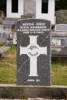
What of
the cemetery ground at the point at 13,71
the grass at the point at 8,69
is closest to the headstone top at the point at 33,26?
the cemetery ground at the point at 13,71

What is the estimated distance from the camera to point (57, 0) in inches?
1585

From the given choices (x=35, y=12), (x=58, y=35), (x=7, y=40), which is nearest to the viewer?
(x=58, y=35)

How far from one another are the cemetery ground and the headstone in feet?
4.25

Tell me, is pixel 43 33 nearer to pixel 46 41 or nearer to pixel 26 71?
pixel 46 41

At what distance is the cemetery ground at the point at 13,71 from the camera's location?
888 centimetres

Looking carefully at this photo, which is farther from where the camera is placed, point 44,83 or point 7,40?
point 7,40

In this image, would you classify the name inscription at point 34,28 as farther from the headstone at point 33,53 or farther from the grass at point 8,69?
the grass at point 8,69

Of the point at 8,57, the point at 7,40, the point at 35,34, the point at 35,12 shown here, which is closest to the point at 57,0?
the point at 35,12

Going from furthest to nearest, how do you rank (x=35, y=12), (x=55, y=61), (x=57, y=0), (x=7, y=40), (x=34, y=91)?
(x=57, y=0) < (x=35, y=12) < (x=7, y=40) < (x=55, y=61) < (x=34, y=91)

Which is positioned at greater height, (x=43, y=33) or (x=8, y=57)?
(x=43, y=33)

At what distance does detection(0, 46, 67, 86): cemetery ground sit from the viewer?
8875 millimetres

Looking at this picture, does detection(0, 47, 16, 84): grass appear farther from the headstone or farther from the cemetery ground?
the headstone

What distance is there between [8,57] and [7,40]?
188 inches

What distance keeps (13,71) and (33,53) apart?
3056 mm
